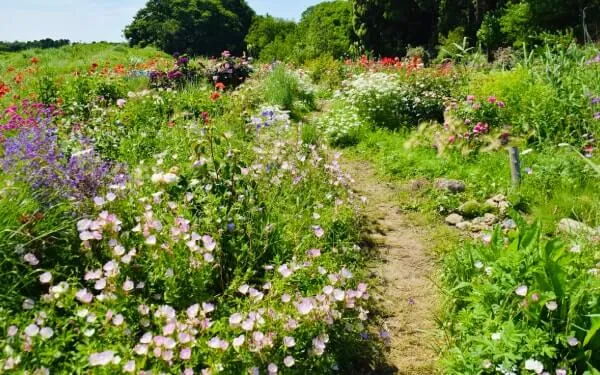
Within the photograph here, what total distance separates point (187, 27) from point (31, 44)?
589 inches

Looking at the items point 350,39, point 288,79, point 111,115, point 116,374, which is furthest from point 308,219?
point 350,39

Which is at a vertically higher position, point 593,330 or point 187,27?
point 187,27

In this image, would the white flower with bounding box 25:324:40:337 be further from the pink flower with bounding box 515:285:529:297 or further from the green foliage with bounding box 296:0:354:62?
the green foliage with bounding box 296:0:354:62

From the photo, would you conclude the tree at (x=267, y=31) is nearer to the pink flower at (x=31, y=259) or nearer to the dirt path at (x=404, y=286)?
the dirt path at (x=404, y=286)

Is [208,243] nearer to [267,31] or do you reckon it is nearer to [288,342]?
[288,342]

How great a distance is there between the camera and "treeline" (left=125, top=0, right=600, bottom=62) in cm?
1609

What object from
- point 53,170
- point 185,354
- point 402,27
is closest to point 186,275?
point 185,354

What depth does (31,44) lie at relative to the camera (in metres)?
32.8

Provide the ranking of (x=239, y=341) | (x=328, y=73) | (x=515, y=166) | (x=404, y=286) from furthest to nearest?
(x=328, y=73) < (x=515, y=166) < (x=404, y=286) < (x=239, y=341)

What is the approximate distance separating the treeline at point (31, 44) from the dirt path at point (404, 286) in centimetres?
2984

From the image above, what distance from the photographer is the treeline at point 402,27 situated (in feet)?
52.8

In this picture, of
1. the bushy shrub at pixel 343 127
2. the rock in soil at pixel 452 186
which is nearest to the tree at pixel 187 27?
the bushy shrub at pixel 343 127

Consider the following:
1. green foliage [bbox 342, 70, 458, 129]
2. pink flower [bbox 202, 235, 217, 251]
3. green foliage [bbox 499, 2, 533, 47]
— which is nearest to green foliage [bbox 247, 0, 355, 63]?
green foliage [bbox 499, 2, 533, 47]

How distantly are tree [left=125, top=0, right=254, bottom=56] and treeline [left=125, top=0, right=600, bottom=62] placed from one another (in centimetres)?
9
